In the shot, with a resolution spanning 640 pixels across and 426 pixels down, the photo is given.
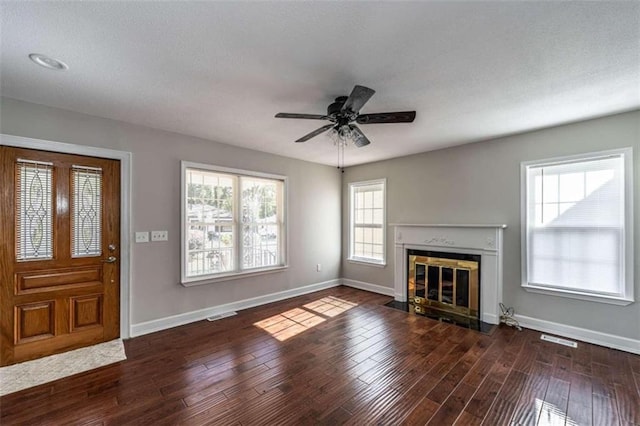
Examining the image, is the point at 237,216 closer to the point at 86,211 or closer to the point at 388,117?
the point at 86,211

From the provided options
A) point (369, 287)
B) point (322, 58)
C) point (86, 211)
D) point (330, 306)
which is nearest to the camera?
point (322, 58)

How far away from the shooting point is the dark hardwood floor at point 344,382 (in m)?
1.98

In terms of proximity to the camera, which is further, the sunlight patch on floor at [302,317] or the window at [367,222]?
the window at [367,222]

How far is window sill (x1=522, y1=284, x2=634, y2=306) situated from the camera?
2.96 m

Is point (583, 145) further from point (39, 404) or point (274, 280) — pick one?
point (39, 404)

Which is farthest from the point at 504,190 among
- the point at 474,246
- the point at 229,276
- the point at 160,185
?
the point at 160,185

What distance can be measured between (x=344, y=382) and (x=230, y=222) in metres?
2.79

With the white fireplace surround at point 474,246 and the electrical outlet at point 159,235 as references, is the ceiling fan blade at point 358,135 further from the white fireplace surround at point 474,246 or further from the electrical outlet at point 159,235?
the electrical outlet at point 159,235

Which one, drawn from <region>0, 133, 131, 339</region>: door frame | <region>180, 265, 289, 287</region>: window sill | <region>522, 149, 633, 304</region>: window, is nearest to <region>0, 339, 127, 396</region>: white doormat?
<region>0, 133, 131, 339</region>: door frame

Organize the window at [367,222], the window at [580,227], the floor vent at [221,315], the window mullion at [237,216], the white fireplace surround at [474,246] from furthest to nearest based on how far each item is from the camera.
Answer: the window at [367,222], the window mullion at [237,216], the floor vent at [221,315], the white fireplace surround at [474,246], the window at [580,227]

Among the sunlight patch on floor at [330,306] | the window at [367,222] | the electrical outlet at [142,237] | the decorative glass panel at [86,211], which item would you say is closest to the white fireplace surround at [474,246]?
the window at [367,222]

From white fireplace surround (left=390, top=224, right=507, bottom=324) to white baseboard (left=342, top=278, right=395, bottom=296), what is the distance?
0.34 m

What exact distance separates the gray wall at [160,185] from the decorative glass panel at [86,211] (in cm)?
32

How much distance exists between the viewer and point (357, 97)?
2127 millimetres
